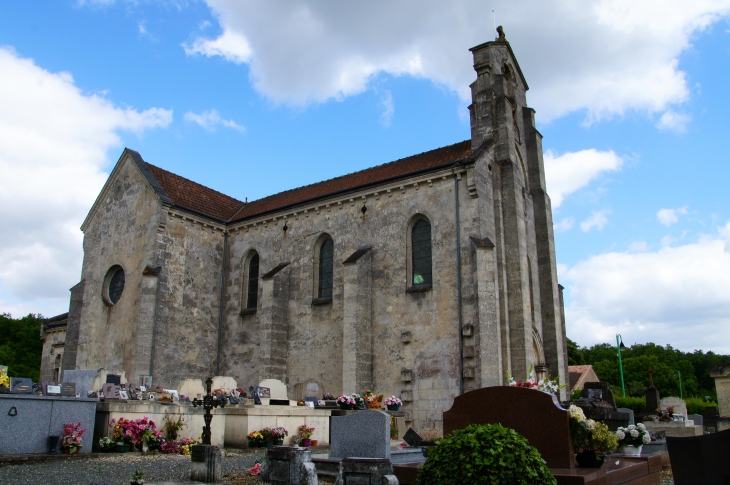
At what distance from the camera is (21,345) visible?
50.9m

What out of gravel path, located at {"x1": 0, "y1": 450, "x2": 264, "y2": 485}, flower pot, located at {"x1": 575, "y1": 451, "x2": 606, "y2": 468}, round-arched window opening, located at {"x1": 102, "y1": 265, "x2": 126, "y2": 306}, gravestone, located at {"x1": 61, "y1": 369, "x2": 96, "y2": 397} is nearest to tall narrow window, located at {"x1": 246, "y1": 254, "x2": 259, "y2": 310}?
round-arched window opening, located at {"x1": 102, "y1": 265, "x2": 126, "y2": 306}

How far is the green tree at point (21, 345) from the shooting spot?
46.1 metres

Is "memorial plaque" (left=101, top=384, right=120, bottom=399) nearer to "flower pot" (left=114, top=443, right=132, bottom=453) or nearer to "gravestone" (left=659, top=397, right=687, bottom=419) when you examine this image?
"flower pot" (left=114, top=443, right=132, bottom=453)

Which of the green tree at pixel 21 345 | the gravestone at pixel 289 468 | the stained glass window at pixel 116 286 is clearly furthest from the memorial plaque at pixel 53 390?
the green tree at pixel 21 345

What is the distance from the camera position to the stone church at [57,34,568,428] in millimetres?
19828

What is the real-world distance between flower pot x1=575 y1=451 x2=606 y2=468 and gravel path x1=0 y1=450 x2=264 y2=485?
5623mm

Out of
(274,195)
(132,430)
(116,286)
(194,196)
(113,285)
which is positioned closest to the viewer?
(132,430)

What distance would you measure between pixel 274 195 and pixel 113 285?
346 inches

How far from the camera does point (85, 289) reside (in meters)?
26.2

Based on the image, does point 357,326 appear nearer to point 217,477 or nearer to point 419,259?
point 419,259

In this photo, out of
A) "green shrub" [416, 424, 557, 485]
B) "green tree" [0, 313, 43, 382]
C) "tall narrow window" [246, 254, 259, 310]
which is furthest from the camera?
"green tree" [0, 313, 43, 382]

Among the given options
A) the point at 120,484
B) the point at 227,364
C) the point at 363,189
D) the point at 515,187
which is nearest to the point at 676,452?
the point at 120,484

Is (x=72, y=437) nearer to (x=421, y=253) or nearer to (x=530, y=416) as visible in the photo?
(x=530, y=416)

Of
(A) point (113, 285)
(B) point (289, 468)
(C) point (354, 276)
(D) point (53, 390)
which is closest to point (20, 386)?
(D) point (53, 390)
